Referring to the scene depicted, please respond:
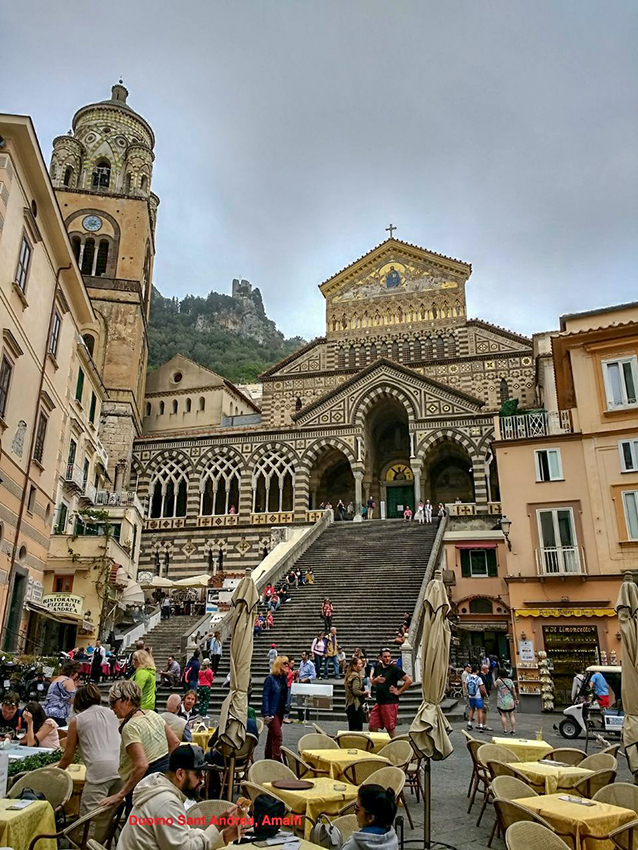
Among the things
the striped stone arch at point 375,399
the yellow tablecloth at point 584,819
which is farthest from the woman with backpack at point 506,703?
the striped stone arch at point 375,399

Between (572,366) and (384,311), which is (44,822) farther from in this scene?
(384,311)

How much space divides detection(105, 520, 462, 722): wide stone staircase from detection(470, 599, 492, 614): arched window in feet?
7.73

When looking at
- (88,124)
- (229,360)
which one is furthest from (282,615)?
(229,360)

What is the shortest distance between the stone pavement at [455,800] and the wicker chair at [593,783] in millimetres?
994

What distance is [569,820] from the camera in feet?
18.1

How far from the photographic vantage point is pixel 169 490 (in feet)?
119

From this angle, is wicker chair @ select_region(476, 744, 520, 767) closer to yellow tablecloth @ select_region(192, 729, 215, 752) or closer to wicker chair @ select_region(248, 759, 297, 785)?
wicker chair @ select_region(248, 759, 297, 785)

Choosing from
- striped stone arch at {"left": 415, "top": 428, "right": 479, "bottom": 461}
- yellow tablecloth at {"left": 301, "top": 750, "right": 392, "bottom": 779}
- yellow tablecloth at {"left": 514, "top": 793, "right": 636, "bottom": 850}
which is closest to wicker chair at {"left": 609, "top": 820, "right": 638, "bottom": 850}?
yellow tablecloth at {"left": 514, "top": 793, "right": 636, "bottom": 850}

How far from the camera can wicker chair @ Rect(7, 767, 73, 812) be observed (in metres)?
5.59

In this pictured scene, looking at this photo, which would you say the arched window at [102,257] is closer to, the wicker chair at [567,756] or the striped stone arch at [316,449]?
the striped stone arch at [316,449]

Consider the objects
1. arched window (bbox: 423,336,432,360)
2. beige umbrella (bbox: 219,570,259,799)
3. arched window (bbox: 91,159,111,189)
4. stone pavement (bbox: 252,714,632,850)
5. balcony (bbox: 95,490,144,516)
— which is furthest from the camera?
arched window (bbox: 91,159,111,189)

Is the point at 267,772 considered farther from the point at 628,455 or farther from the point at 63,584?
the point at 63,584

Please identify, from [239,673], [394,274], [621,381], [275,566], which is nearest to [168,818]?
[239,673]

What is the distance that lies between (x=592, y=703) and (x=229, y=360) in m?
68.4
